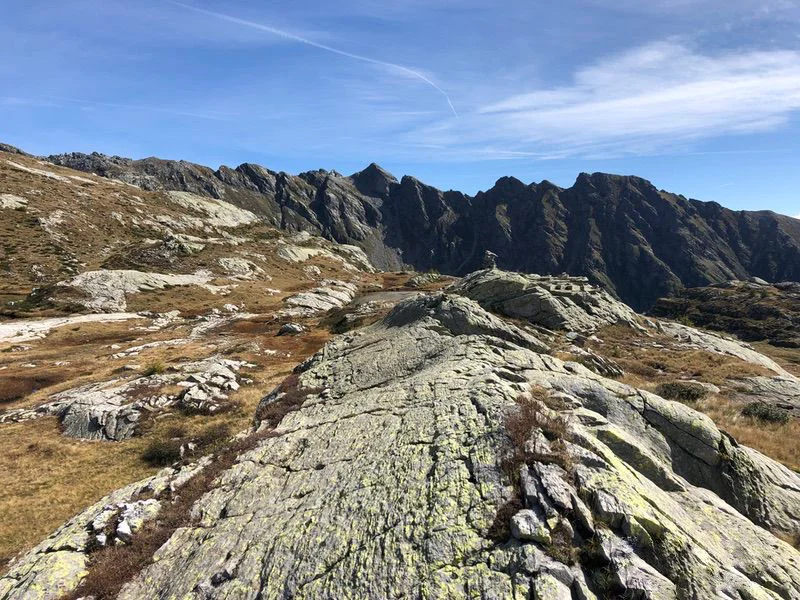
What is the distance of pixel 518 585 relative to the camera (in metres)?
9.84

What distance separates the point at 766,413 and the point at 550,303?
2967cm

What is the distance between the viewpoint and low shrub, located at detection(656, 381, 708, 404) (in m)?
33.6

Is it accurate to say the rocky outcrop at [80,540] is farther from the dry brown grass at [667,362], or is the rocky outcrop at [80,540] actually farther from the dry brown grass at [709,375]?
the dry brown grass at [667,362]

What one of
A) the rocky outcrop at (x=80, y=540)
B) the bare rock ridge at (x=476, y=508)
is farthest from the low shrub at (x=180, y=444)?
the bare rock ridge at (x=476, y=508)

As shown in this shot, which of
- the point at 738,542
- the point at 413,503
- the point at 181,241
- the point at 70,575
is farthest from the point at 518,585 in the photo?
the point at 181,241

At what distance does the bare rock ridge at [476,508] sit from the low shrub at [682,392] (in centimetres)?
1508

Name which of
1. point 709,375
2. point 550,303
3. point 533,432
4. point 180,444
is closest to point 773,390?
point 709,375

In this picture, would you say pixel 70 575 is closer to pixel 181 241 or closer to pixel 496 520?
pixel 496 520

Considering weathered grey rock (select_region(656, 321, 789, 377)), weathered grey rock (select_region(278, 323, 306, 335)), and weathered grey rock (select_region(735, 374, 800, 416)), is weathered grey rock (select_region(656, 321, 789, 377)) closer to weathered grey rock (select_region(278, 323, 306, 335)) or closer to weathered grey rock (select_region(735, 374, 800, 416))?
weathered grey rock (select_region(735, 374, 800, 416))

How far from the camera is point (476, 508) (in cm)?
1229

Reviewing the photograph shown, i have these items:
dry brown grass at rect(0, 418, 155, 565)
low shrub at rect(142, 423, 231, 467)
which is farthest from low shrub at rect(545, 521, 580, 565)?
dry brown grass at rect(0, 418, 155, 565)

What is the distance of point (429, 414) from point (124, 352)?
174 ft

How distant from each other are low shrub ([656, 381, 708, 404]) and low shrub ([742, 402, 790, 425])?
122 inches

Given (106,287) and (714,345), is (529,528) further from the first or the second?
(106,287)
